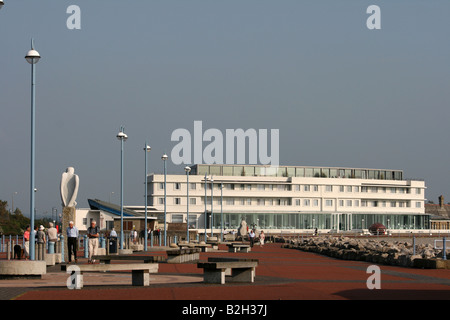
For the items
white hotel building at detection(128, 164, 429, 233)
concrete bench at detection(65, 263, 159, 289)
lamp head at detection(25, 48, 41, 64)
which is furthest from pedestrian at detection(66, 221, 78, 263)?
white hotel building at detection(128, 164, 429, 233)

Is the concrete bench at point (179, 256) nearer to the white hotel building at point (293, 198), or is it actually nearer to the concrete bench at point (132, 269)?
the concrete bench at point (132, 269)

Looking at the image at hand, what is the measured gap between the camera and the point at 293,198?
123875 mm

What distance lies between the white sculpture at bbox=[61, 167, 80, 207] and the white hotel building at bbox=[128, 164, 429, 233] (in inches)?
3308

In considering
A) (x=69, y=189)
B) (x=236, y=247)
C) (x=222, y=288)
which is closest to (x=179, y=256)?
(x=69, y=189)

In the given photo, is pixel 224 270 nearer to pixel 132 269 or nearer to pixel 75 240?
pixel 132 269

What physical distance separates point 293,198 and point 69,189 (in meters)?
97.5

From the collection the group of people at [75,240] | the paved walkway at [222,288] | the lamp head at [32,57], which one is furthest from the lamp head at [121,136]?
the paved walkway at [222,288]

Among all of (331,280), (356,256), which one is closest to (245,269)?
(331,280)

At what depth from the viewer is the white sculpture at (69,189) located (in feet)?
91.8

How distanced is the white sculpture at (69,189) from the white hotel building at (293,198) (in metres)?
84.0

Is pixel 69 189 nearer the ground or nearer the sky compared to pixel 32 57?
nearer the ground

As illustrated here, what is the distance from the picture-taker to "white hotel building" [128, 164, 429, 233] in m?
119

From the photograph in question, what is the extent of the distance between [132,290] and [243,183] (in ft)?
351

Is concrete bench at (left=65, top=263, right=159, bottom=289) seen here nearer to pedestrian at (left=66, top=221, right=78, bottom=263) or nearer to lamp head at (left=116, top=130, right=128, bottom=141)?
pedestrian at (left=66, top=221, right=78, bottom=263)
